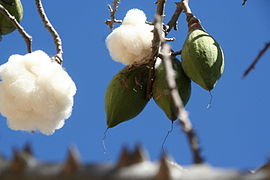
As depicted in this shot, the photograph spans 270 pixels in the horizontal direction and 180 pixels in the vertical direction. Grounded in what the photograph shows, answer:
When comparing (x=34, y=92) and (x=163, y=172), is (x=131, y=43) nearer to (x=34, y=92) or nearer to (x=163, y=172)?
(x=34, y=92)

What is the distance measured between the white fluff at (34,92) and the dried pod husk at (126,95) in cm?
13

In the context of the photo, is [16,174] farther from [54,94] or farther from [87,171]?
[54,94]

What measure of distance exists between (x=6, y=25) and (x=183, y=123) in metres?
1.24

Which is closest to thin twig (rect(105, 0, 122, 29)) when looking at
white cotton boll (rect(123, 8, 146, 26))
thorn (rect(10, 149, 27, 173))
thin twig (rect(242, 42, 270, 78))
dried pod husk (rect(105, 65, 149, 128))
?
white cotton boll (rect(123, 8, 146, 26))

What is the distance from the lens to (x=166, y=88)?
3.66 ft

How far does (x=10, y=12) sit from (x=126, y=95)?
24.5 inches

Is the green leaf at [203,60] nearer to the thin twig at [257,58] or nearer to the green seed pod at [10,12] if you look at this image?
the thin twig at [257,58]

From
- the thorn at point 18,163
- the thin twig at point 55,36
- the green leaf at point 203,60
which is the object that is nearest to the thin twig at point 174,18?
the green leaf at point 203,60

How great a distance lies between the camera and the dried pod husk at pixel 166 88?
1118 millimetres

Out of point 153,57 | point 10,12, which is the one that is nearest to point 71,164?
point 153,57

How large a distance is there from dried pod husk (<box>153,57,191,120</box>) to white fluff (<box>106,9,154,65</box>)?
61 mm

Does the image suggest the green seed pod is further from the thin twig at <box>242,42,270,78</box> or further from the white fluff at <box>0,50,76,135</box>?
the thin twig at <box>242,42,270,78</box>

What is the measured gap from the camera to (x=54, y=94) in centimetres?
104

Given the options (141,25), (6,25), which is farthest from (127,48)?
(6,25)
